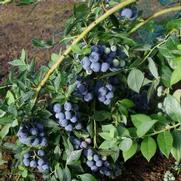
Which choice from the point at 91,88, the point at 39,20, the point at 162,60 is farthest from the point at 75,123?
the point at 39,20

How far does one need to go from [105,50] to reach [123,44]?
62mm

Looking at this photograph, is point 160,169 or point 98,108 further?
point 160,169

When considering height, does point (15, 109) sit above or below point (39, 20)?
above

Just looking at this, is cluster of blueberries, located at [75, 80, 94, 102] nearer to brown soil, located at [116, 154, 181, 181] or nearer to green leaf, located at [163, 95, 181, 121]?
green leaf, located at [163, 95, 181, 121]

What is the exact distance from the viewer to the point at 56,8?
4.33 m

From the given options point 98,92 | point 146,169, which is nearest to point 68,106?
point 98,92

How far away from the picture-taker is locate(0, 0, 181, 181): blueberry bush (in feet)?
4.48

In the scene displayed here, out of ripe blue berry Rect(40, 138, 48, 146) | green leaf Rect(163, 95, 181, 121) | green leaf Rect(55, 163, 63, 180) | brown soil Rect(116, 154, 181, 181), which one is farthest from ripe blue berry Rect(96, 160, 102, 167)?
green leaf Rect(163, 95, 181, 121)

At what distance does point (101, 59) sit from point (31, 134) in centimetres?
37

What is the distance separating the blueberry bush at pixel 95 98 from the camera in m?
1.37

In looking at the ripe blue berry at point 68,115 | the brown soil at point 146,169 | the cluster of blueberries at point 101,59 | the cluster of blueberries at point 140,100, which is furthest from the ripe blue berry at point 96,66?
the brown soil at point 146,169

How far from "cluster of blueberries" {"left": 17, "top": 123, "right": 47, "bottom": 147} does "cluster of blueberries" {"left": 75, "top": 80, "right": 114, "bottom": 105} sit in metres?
0.18

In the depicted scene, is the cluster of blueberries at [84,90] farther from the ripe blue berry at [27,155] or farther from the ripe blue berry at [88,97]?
the ripe blue berry at [27,155]

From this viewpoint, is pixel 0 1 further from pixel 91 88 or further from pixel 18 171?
pixel 18 171
